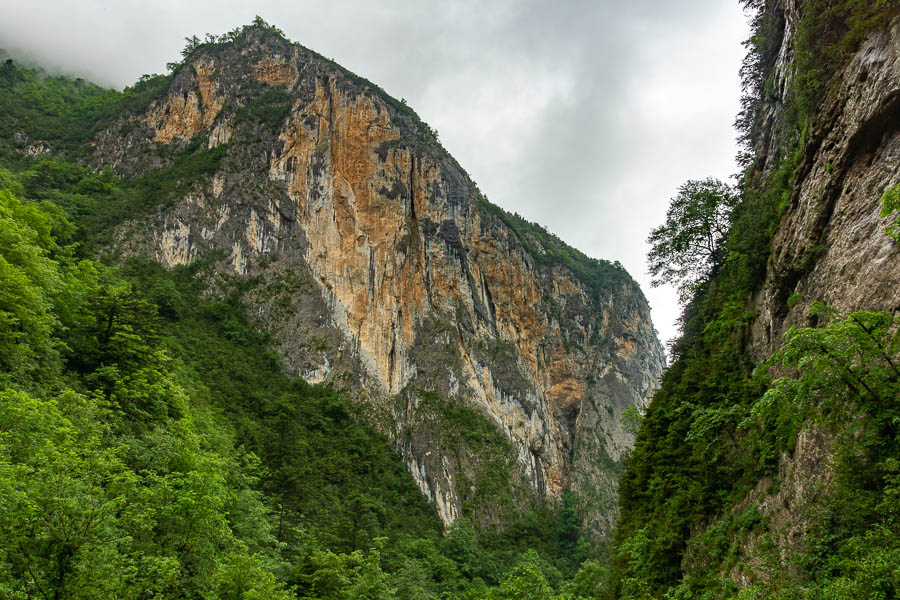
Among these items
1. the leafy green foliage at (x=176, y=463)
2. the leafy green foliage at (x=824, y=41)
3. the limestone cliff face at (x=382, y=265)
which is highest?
the limestone cliff face at (x=382, y=265)

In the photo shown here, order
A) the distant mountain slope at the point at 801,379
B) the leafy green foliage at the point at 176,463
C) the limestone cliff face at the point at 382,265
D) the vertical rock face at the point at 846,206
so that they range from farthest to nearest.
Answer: the limestone cliff face at the point at 382,265, the vertical rock face at the point at 846,206, the leafy green foliage at the point at 176,463, the distant mountain slope at the point at 801,379

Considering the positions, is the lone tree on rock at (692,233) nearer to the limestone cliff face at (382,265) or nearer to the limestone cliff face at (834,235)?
the limestone cliff face at (834,235)

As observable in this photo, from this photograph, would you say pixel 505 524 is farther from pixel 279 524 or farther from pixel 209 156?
pixel 209 156

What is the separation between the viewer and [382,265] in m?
56.9

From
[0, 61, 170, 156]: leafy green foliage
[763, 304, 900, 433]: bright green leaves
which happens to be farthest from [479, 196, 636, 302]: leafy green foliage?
[763, 304, 900, 433]: bright green leaves

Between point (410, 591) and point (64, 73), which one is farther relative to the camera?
point (64, 73)

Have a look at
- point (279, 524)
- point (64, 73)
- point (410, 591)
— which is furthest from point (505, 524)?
point (64, 73)

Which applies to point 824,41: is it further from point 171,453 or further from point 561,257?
point 561,257

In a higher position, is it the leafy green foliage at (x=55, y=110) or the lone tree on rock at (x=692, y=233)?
the leafy green foliage at (x=55, y=110)

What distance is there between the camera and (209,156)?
191 feet

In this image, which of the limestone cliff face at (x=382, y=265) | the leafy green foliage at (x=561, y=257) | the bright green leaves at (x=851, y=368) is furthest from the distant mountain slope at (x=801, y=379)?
the leafy green foliage at (x=561, y=257)

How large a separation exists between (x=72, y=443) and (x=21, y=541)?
11.2 ft

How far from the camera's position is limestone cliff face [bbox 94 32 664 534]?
164 ft

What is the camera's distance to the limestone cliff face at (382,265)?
164ft
